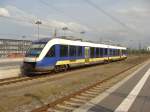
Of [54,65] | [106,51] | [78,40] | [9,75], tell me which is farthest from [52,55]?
[106,51]

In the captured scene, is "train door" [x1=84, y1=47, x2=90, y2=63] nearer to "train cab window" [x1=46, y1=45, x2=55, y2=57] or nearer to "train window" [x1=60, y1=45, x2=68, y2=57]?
"train window" [x1=60, y1=45, x2=68, y2=57]

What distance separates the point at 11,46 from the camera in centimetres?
4691

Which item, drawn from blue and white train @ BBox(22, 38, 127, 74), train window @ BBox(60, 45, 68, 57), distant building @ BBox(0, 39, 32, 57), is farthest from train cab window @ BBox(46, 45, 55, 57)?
distant building @ BBox(0, 39, 32, 57)

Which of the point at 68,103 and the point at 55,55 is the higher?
the point at 55,55

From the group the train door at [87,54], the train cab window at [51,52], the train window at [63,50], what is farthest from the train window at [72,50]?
the train cab window at [51,52]

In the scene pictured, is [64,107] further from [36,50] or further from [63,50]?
[63,50]

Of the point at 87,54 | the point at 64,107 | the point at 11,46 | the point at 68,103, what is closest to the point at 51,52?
the point at 87,54

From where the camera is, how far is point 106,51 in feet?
151

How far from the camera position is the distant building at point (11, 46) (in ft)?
147

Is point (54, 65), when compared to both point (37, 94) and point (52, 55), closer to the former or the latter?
point (52, 55)

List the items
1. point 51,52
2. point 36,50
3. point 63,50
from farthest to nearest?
1. point 63,50
2. point 51,52
3. point 36,50

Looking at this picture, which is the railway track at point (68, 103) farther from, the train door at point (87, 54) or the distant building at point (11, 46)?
the distant building at point (11, 46)

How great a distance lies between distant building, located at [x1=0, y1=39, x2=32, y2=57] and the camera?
44844mm

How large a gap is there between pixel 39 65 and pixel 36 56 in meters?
0.73
